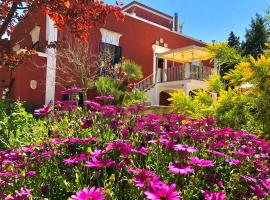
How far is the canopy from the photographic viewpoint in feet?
65.0

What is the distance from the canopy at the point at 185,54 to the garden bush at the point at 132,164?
678 inches

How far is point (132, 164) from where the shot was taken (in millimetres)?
2029

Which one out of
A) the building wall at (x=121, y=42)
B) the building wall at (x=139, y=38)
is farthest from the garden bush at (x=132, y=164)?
the building wall at (x=139, y=38)

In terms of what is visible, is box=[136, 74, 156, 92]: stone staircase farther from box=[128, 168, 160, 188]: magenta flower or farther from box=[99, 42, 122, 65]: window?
box=[128, 168, 160, 188]: magenta flower

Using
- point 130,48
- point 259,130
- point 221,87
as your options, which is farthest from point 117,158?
point 130,48

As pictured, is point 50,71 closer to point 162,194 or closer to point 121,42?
point 121,42

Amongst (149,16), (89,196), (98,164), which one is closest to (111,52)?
(149,16)

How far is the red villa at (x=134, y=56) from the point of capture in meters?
16.8

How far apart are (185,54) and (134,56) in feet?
10.1

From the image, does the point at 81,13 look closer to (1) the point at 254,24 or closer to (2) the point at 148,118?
(2) the point at 148,118

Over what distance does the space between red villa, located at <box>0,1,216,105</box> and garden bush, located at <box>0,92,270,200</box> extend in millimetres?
13469

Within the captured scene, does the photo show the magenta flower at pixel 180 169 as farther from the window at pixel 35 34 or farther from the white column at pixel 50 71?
the window at pixel 35 34

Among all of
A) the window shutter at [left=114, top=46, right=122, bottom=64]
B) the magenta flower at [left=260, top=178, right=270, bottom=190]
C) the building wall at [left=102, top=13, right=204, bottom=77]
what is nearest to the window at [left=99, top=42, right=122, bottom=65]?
the window shutter at [left=114, top=46, right=122, bottom=64]

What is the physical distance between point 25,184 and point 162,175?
826mm
